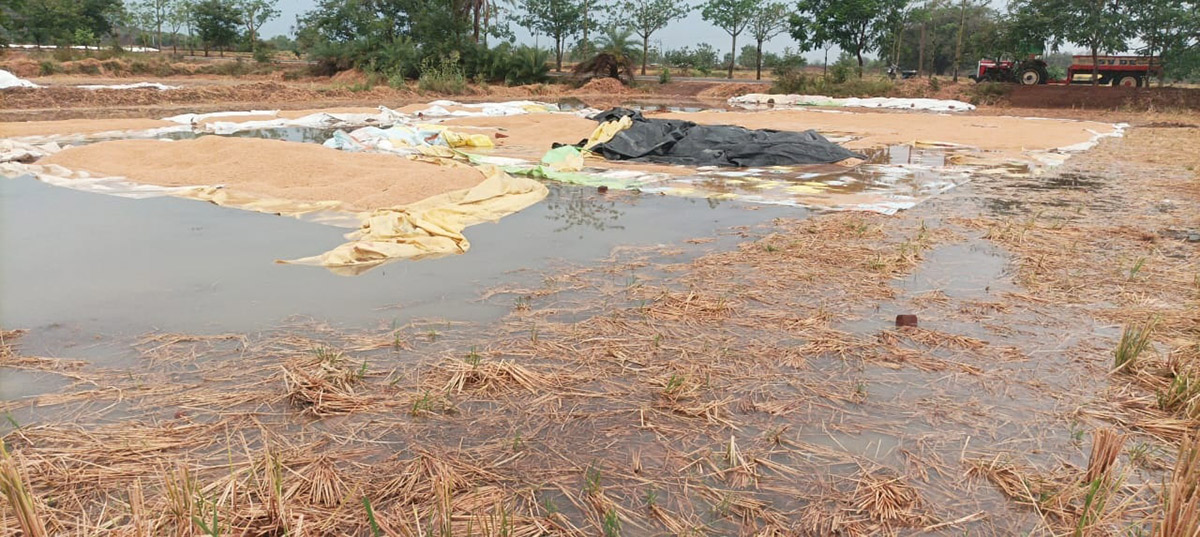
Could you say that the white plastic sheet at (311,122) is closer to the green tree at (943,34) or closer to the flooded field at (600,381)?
the flooded field at (600,381)

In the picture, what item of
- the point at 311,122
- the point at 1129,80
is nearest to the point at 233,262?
the point at 311,122

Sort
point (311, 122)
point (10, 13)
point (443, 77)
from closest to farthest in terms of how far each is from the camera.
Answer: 1. point (311, 122)
2. point (443, 77)
3. point (10, 13)

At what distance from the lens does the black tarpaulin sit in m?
7.50

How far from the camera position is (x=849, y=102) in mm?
18344

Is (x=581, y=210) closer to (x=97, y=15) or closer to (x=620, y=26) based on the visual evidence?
(x=620, y=26)

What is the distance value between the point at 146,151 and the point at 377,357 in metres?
5.48

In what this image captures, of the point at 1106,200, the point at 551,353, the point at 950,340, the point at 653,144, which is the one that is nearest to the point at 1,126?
the point at 653,144

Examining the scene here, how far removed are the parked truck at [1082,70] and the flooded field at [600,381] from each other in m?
17.7

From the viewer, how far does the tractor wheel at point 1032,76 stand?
19.4 m

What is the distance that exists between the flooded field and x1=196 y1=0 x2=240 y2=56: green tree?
34895 millimetres

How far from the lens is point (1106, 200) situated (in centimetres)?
586

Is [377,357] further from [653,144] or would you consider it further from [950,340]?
[653,144]

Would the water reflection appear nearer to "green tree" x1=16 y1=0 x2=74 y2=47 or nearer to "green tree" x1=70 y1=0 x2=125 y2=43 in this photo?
"green tree" x1=16 y1=0 x2=74 y2=47

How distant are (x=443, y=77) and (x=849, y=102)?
34.9 feet
